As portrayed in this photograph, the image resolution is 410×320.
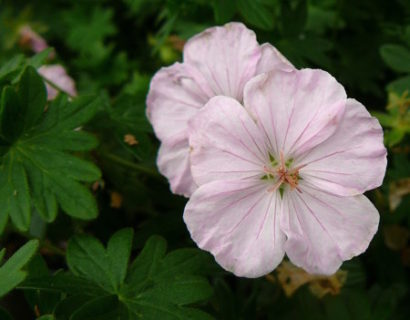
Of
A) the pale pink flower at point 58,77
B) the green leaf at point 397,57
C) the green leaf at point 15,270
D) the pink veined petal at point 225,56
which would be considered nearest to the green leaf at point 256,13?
the pink veined petal at point 225,56

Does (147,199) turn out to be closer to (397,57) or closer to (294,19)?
(294,19)

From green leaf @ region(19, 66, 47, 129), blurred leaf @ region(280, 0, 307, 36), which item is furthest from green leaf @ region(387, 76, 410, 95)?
→ green leaf @ region(19, 66, 47, 129)

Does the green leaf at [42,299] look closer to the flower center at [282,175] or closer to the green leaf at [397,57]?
the flower center at [282,175]

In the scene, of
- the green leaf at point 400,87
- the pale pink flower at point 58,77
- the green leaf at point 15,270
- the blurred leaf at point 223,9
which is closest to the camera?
the green leaf at point 15,270

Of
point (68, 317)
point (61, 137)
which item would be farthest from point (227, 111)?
point (68, 317)

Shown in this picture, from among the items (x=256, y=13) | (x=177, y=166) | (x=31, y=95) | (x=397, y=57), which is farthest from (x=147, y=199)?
(x=397, y=57)

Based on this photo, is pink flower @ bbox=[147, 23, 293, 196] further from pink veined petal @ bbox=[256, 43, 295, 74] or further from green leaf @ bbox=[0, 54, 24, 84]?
green leaf @ bbox=[0, 54, 24, 84]

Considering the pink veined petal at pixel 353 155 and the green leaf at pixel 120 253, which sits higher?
the pink veined petal at pixel 353 155

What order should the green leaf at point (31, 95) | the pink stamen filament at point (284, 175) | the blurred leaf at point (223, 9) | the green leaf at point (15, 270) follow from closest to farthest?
the green leaf at point (15, 270) → the pink stamen filament at point (284, 175) → the green leaf at point (31, 95) → the blurred leaf at point (223, 9)
